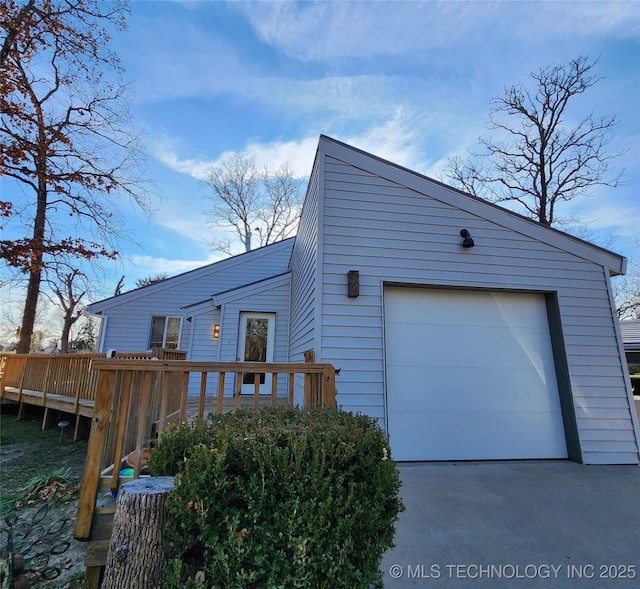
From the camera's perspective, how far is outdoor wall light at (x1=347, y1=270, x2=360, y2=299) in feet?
13.3

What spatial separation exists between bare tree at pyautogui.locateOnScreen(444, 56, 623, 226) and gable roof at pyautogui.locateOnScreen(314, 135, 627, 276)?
8.41 metres

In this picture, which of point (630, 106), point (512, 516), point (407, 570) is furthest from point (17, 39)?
point (630, 106)

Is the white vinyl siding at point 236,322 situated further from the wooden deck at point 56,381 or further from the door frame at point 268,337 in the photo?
the wooden deck at point 56,381

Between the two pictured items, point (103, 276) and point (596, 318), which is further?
point (103, 276)

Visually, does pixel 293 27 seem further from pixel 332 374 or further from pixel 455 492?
pixel 455 492

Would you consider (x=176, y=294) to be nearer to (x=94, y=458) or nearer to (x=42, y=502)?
(x=42, y=502)

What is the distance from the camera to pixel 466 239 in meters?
4.41

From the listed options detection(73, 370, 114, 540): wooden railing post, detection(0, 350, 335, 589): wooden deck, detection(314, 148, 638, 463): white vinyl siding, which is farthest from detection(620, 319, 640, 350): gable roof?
detection(73, 370, 114, 540): wooden railing post

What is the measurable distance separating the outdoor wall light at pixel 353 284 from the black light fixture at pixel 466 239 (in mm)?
1627

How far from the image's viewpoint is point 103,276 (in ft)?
29.7

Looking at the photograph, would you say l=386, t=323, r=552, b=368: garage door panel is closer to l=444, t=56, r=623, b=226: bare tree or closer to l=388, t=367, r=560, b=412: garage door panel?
l=388, t=367, r=560, b=412: garage door panel

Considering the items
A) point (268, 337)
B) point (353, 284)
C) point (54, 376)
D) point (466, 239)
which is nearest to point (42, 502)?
point (54, 376)

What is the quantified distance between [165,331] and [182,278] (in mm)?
1768

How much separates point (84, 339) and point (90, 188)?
20.8 meters
